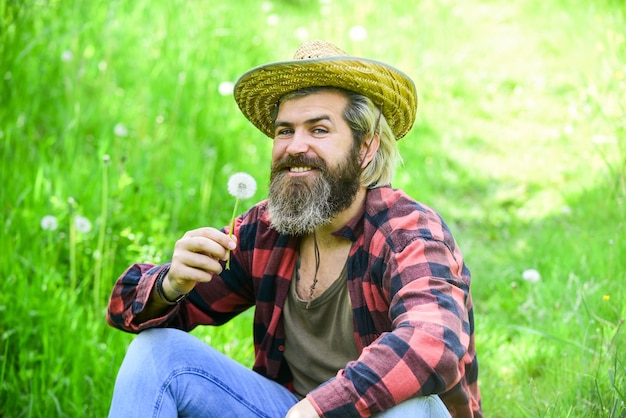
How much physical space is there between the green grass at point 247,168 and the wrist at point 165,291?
2.86ft

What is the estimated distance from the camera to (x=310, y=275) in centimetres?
259

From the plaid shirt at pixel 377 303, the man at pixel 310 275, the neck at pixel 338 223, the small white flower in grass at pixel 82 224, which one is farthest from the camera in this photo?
the small white flower in grass at pixel 82 224

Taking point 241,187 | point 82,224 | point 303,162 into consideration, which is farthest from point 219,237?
point 82,224

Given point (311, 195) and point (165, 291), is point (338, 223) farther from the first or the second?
point (165, 291)

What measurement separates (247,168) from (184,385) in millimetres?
2777

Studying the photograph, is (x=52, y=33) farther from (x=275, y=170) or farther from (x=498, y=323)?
(x=498, y=323)

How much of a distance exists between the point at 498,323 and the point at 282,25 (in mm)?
4430

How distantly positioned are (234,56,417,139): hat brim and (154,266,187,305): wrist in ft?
2.39

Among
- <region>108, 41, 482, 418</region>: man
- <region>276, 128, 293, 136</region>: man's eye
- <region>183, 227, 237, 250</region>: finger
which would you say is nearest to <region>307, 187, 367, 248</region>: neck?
<region>108, 41, 482, 418</region>: man

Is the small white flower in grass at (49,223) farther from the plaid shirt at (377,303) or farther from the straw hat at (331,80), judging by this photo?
the straw hat at (331,80)

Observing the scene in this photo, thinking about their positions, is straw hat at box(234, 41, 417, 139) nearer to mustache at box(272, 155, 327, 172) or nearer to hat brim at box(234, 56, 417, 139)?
hat brim at box(234, 56, 417, 139)

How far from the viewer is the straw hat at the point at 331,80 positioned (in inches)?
97.1

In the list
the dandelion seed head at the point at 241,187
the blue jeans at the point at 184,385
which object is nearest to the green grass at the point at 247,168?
the blue jeans at the point at 184,385

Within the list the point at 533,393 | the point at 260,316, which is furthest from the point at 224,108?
the point at 533,393
